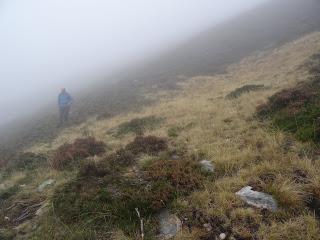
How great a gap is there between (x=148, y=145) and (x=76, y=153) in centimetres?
260

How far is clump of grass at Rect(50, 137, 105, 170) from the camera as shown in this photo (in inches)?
419

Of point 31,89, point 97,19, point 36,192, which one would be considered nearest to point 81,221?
point 36,192

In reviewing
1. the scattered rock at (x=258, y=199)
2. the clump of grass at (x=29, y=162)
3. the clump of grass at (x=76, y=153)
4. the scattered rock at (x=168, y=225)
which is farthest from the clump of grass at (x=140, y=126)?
the scattered rock at (x=258, y=199)

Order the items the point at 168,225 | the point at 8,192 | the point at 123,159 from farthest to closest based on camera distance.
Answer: the point at 8,192 < the point at 123,159 < the point at 168,225

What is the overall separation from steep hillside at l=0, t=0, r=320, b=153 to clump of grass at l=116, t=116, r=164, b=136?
6130mm

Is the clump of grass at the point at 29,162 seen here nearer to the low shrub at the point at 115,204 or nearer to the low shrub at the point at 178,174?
the low shrub at the point at 115,204

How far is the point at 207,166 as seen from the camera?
7.60m

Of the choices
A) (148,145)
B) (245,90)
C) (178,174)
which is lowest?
(245,90)

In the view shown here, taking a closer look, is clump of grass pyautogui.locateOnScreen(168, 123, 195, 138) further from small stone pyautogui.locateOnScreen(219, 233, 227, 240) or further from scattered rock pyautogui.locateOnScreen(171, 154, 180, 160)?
small stone pyautogui.locateOnScreen(219, 233, 227, 240)

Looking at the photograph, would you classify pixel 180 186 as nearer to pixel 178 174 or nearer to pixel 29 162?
pixel 178 174

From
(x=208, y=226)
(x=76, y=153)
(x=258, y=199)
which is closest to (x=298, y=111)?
(x=258, y=199)

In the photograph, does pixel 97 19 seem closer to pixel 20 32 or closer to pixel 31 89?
pixel 20 32

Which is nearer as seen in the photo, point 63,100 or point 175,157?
point 175,157

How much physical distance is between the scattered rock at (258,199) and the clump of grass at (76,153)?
5.95 metres
